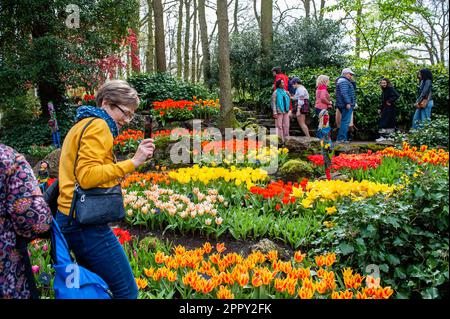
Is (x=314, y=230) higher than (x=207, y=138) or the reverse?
the reverse

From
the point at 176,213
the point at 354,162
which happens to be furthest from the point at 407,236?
the point at 354,162

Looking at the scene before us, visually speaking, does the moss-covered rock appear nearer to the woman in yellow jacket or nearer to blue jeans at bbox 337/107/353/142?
blue jeans at bbox 337/107/353/142

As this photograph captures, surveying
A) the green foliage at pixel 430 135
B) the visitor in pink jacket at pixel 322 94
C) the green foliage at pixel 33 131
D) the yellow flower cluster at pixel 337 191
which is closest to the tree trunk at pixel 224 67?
the visitor in pink jacket at pixel 322 94

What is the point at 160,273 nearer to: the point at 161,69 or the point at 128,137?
the point at 128,137

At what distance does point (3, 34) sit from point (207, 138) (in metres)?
7.42

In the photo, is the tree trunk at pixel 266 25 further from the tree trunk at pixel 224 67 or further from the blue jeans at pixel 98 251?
the blue jeans at pixel 98 251

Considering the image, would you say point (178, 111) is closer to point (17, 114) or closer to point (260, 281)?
point (17, 114)

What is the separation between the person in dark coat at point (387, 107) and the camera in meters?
9.88

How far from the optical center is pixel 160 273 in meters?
2.89

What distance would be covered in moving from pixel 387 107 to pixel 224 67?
176 inches

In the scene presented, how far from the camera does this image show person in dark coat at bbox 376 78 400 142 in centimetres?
988

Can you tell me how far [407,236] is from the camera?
3053 millimetres

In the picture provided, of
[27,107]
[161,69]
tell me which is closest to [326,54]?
[161,69]

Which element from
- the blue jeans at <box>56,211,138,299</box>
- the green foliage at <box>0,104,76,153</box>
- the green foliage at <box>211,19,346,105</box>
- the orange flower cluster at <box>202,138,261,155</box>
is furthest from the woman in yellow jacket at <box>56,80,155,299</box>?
the green foliage at <box>211,19,346,105</box>
